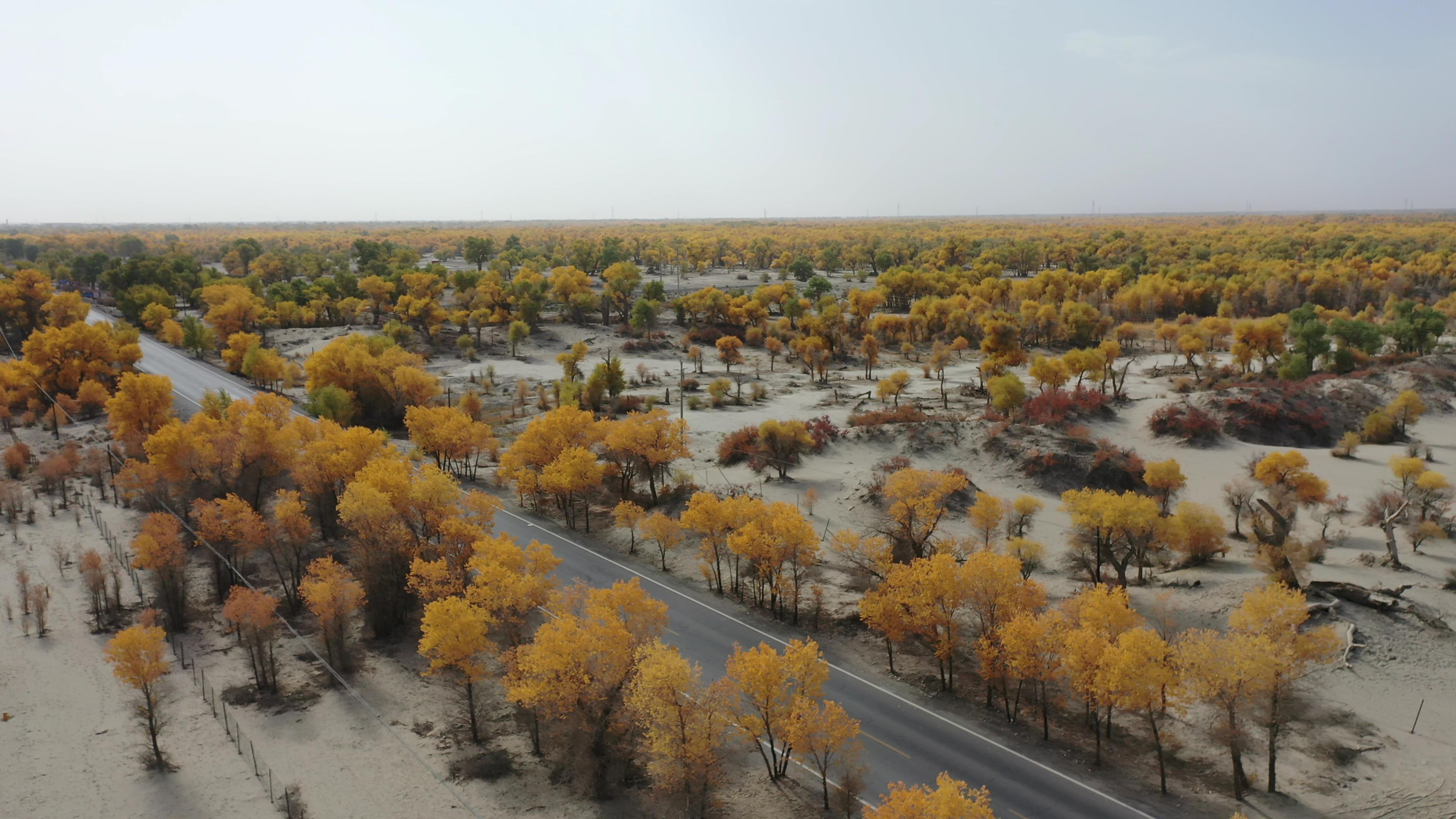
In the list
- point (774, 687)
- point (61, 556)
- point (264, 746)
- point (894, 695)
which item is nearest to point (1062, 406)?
point (894, 695)

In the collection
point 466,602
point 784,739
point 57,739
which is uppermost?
point 466,602

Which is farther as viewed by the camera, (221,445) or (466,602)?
(221,445)

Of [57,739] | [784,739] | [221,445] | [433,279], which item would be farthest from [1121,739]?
[433,279]

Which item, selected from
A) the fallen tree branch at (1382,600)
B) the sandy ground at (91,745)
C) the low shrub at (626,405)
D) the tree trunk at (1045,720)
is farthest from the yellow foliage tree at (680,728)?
the low shrub at (626,405)

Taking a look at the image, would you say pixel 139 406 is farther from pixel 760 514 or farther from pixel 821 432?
pixel 821 432

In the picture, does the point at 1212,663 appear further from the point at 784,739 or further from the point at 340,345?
the point at 340,345

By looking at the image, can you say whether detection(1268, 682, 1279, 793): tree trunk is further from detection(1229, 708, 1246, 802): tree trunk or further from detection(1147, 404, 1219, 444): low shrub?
detection(1147, 404, 1219, 444): low shrub

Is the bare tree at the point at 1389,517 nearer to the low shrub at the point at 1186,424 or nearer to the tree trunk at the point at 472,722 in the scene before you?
the low shrub at the point at 1186,424
